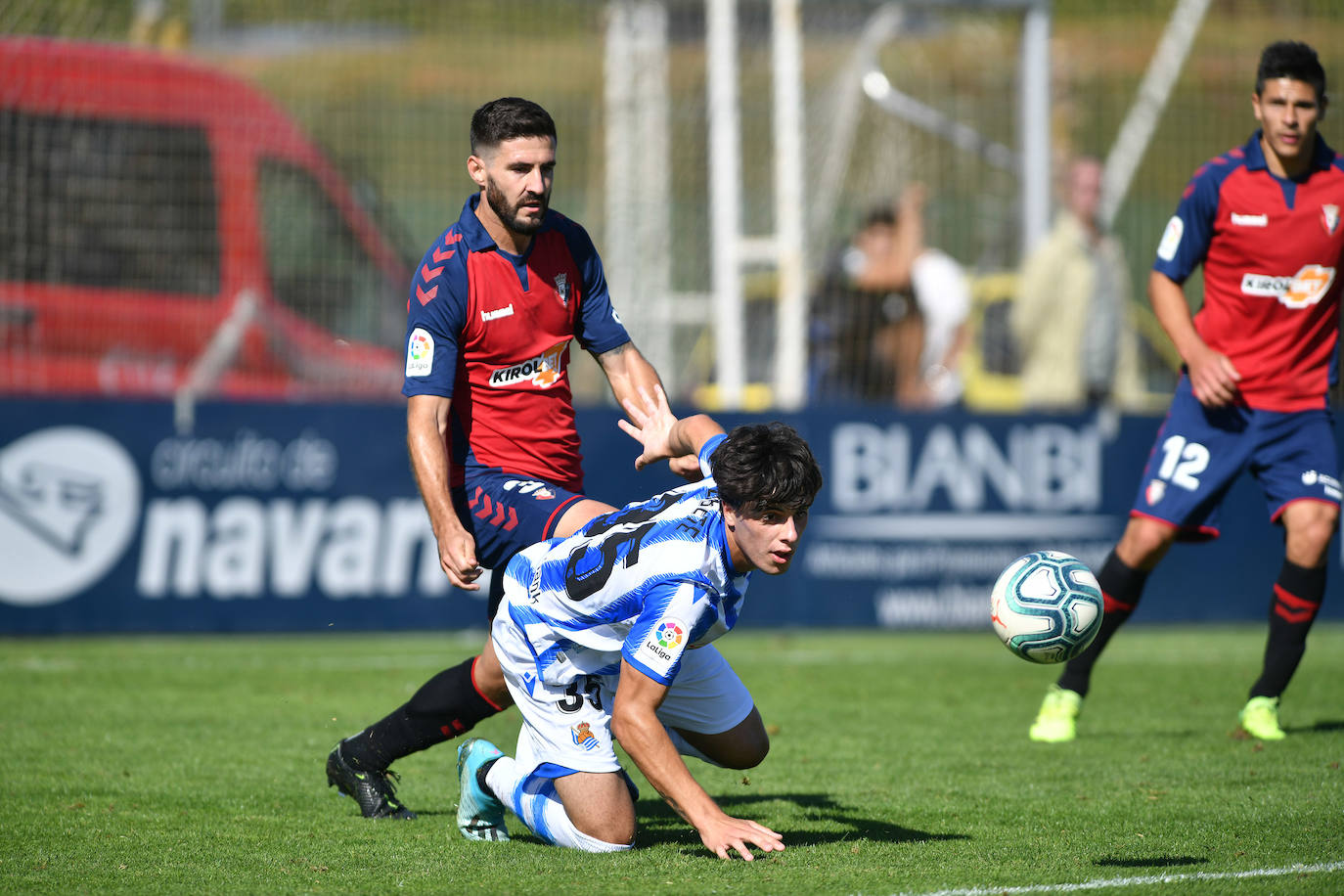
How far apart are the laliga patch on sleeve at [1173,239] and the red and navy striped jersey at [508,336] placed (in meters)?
2.53

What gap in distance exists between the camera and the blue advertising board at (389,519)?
977 cm

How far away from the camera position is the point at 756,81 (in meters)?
12.6

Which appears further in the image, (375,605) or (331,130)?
(331,130)

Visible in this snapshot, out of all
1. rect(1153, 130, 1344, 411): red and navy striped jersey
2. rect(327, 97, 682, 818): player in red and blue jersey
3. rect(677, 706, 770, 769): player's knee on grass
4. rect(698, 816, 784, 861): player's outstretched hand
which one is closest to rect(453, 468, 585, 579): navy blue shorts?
rect(327, 97, 682, 818): player in red and blue jersey

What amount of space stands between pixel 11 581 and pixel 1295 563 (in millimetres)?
7237

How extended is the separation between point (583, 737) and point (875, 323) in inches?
312

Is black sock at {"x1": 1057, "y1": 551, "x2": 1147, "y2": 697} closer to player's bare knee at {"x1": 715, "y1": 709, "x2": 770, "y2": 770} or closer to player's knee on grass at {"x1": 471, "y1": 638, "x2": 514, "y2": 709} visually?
player's bare knee at {"x1": 715, "y1": 709, "x2": 770, "y2": 770}

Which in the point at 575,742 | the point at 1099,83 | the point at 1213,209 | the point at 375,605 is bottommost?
the point at 375,605

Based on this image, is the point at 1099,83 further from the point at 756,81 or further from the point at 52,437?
the point at 52,437

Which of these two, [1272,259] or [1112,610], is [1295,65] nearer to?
[1272,259]

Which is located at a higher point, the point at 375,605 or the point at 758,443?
the point at 758,443

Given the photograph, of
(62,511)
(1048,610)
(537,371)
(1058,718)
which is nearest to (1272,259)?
(1058,718)

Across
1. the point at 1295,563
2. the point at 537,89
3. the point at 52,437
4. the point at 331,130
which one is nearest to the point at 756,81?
the point at 537,89

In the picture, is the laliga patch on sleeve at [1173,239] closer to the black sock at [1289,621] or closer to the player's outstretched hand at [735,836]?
the black sock at [1289,621]
